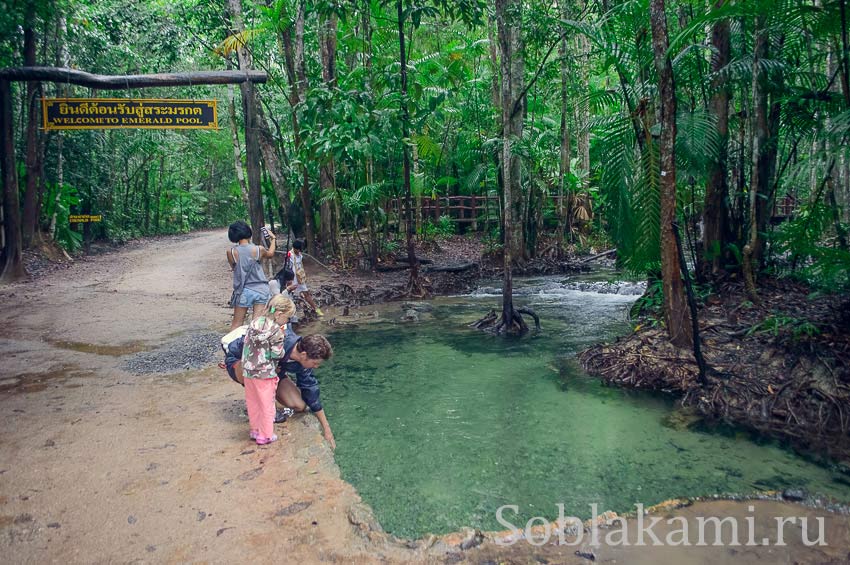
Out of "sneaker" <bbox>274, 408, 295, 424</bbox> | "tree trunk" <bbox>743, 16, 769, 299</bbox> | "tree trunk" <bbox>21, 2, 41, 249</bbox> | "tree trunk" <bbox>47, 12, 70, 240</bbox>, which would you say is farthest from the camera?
"tree trunk" <bbox>47, 12, 70, 240</bbox>

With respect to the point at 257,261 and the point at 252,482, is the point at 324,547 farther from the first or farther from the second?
the point at 257,261

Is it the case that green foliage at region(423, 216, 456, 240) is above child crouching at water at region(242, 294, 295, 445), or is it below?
above

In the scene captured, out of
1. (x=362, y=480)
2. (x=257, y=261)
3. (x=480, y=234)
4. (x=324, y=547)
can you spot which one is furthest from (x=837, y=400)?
(x=480, y=234)

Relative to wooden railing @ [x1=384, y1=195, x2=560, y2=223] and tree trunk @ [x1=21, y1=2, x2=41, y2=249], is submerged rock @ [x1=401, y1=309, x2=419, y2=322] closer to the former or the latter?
tree trunk @ [x1=21, y1=2, x2=41, y2=249]

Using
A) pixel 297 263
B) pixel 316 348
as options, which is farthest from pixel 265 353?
pixel 297 263

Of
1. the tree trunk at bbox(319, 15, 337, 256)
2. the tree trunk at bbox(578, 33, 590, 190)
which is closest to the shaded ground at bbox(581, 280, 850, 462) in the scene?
the tree trunk at bbox(319, 15, 337, 256)

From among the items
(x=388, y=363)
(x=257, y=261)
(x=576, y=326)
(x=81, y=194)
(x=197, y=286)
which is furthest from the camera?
(x=81, y=194)

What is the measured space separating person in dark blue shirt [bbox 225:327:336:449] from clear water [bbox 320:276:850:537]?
43cm

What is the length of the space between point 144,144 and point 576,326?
17.9 m

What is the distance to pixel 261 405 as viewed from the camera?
15.9 feet

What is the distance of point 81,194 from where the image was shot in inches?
798

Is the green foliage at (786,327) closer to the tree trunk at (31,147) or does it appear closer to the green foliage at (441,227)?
the tree trunk at (31,147)

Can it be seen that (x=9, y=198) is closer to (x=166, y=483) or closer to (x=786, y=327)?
(x=166, y=483)

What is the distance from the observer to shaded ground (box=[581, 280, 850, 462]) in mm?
5562
